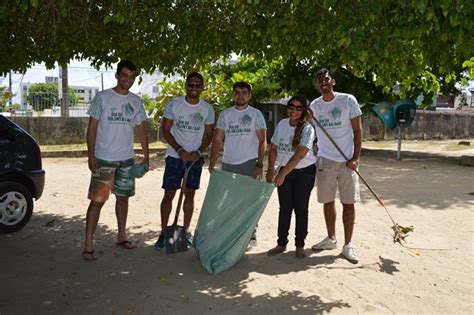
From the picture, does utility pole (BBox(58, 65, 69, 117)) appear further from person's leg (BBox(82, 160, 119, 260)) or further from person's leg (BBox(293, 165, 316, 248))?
person's leg (BBox(293, 165, 316, 248))

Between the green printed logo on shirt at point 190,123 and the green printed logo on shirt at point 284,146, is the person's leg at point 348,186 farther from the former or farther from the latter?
the green printed logo on shirt at point 190,123

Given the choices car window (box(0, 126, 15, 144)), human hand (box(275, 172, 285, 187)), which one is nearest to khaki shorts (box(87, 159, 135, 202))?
human hand (box(275, 172, 285, 187))

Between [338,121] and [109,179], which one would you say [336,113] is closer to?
[338,121]

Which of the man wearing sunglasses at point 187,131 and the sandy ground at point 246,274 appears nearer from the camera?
the sandy ground at point 246,274

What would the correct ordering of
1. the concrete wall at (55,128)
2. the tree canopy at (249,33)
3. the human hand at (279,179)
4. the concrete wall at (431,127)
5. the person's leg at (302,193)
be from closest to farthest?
1. the tree canopy at (249,33)
2. the human hand at (279,179)
3. the person's leg at (302,193)
4. the concrete wall at (55,128)
5. the concrete wall at (431,127)

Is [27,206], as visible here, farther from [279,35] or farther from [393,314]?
[393,314]

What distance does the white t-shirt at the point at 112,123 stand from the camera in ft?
15.7

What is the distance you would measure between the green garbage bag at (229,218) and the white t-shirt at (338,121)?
2.91 ft

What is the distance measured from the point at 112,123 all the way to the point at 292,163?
178 centimetres

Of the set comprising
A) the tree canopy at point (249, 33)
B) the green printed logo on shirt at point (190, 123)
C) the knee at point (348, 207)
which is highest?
the tree canopy at point (249, 33)

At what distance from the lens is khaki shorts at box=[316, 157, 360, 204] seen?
4965mm

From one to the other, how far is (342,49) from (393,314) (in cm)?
212

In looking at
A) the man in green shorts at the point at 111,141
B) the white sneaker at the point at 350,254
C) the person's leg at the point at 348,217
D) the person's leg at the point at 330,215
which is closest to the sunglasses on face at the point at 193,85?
the man in green shorts at the point at 111,141

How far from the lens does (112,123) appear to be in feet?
15.8
